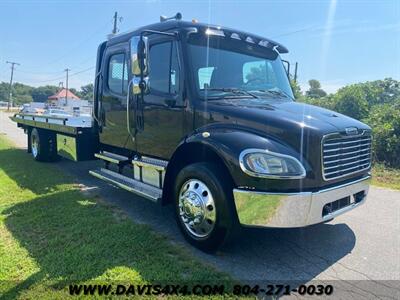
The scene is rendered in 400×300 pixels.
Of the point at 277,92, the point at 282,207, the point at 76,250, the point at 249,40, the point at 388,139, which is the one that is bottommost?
the point at 76,250

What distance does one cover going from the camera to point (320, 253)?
4.00 m

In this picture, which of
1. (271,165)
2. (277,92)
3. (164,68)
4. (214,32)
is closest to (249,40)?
(214,32)

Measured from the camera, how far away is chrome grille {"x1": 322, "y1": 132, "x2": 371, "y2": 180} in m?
3.57

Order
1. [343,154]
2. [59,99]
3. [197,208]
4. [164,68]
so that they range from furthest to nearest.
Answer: [59,99], [164,68], [197,208], [343,154]

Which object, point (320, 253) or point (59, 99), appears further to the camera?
point (59, 99)

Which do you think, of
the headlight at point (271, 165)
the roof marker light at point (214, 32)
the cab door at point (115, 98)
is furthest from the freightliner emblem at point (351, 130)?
the cab door at point (115, 98)

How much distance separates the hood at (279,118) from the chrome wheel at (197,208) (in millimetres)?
777

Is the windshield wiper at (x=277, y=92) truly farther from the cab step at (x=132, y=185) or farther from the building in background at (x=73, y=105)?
the building in background at (x=73, y=105)

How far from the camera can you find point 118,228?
4449mm

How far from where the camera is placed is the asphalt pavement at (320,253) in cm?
342

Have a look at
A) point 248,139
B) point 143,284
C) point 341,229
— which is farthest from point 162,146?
point 341,229

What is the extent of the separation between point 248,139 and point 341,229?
7.11ft

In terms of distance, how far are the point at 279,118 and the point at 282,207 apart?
92 centimetres

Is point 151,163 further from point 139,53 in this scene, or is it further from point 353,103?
point 353,103
